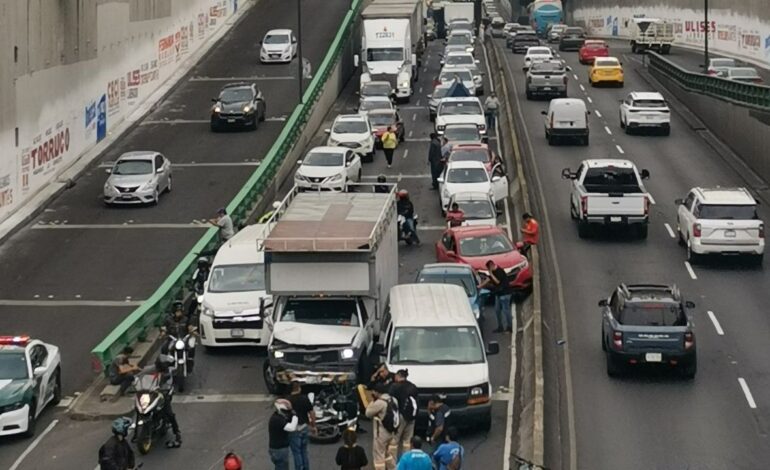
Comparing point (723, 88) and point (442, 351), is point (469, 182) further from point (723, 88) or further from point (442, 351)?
point (442, 351)

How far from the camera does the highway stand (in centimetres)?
3450

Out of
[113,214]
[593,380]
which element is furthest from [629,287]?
[113,214]

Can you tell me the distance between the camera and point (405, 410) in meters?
22.8

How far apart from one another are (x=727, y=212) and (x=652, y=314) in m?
10.5

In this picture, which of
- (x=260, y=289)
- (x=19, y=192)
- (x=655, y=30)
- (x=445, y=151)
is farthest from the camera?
(x=655, y=30)

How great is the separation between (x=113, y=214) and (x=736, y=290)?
19464 millimetres

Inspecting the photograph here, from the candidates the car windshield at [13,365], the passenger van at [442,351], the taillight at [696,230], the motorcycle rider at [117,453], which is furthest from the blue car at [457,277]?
the motorcycle rider at [117,453]

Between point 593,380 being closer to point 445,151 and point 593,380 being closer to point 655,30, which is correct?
point 445,151

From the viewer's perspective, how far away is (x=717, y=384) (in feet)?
93.2

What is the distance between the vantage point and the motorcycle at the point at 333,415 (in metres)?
25.4

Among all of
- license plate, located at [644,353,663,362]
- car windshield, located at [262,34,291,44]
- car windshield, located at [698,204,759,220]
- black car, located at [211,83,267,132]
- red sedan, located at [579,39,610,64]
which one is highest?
car windshield, located at [262,34,291,44]

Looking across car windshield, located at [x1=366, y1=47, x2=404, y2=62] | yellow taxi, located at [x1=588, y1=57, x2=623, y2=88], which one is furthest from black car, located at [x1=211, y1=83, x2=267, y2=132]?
yellow taxi, located at [x1=588, y1=57, x2=623, y2=88]

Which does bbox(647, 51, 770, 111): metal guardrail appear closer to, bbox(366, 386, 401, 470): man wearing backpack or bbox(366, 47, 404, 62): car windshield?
bbox(366, 47, 404, 62): car windshield

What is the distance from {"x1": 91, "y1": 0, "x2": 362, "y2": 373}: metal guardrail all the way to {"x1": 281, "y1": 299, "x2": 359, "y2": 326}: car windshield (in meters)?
3.64
